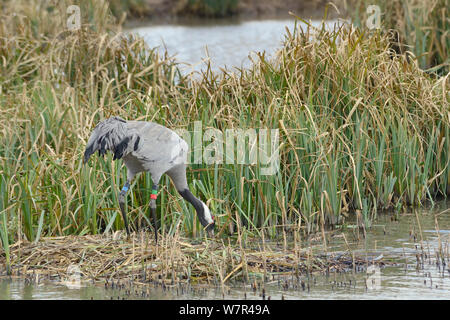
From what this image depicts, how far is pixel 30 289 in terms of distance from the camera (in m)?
5.49

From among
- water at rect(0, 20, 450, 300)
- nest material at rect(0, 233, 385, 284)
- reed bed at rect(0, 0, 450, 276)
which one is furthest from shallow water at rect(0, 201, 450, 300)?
reed bed at rect(0, 0, 450, 276)

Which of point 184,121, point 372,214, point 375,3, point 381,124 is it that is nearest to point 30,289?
point 184,121

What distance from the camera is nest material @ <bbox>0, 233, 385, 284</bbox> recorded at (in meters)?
5.51

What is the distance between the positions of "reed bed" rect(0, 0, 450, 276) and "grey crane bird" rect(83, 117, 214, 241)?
1.14 feet

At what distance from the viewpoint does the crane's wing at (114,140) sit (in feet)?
18.3

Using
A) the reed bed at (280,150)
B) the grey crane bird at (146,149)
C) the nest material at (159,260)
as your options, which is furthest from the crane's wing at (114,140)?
the reed bed at (280,150)

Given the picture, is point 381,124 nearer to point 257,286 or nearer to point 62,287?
point 257,286

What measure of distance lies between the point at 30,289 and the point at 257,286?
1477mm

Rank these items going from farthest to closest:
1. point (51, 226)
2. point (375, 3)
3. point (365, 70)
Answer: point (375, 3) < point (365, 70) < point (51, 226)

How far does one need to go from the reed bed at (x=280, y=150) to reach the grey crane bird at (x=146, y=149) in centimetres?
35

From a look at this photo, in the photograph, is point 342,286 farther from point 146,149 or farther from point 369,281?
point 146,149

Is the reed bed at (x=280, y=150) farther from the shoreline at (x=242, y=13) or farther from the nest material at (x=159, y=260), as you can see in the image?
the shoreline at (x=242, y=13)

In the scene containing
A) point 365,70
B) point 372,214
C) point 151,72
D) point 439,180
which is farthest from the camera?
point 151,72

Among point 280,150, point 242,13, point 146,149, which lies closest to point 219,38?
point 242,13
